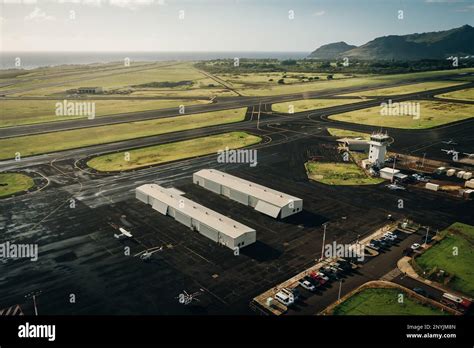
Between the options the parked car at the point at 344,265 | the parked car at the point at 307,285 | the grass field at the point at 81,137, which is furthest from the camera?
the grass field at the point at 81,137

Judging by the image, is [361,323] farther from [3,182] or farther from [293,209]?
[3,182]

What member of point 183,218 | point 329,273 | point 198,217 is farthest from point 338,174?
point 329,273

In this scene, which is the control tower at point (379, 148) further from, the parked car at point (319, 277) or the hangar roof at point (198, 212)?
the parked car at point (319, 277)

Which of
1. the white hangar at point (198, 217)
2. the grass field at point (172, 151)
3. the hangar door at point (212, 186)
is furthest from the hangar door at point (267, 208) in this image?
the grass field at point (172, 151)

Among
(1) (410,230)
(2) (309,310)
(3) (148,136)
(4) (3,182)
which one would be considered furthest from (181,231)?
(3) (148,136)

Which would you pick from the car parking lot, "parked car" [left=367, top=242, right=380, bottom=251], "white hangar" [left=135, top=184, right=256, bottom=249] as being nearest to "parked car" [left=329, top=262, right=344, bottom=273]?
the car parking lot

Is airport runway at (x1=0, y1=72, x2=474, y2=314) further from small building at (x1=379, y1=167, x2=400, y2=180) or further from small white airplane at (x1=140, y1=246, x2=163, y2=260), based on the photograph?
small building at (x1=379, y1=167, x2=400, y2=180)
